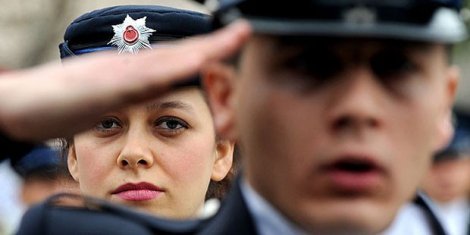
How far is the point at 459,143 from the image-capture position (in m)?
8.00

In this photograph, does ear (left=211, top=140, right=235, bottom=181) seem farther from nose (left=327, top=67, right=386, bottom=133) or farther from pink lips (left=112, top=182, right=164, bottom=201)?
nose (left=327, top=67, right=386, bottom=133)

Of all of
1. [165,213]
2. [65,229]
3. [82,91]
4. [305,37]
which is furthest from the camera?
[165,213]

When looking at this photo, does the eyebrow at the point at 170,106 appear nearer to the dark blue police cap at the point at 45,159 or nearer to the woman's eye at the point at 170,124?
the woman's eye at the point at 170,124

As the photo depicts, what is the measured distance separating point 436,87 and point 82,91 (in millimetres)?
607

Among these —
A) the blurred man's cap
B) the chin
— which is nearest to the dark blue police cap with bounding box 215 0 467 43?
the chin

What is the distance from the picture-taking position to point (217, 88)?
2.88 metres

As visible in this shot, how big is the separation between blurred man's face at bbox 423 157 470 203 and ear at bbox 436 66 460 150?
697cm

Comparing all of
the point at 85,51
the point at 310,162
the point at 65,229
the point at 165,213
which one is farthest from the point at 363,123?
the point at 85,51

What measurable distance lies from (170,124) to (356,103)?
6.14ft

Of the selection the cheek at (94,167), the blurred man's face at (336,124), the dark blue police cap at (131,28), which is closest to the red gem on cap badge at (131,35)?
the dark blue police cap at (131,28)

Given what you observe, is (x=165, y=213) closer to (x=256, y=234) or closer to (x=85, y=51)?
(x=85, y=51)

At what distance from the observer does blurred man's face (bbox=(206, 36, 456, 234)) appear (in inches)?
105

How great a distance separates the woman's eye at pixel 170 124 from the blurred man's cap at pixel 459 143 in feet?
2.38

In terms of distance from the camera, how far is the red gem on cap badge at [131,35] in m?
4.62
